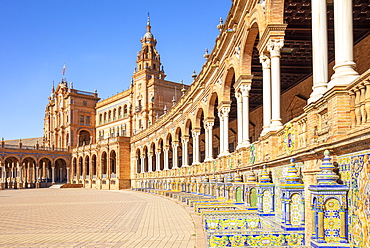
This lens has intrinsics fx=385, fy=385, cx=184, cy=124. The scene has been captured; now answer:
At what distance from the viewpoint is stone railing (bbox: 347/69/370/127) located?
15.9 feet

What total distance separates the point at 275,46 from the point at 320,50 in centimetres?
337

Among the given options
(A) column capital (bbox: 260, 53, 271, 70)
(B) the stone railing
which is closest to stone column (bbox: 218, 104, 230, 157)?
(A) column capital (bbox: 260, 53, 271, 70)

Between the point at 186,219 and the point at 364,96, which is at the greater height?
the point at 364,96

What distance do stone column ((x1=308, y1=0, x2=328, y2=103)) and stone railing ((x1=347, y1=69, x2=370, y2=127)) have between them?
156 cm

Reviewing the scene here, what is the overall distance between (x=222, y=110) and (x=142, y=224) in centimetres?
759

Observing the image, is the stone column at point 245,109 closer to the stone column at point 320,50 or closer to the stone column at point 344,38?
the stone column at point 320,50

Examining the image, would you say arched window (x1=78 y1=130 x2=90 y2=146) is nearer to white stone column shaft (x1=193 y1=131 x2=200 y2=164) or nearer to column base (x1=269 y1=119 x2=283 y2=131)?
white stone column shaft (x1=193 y1=131 x2=200 y2=164)

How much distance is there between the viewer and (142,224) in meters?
13.1

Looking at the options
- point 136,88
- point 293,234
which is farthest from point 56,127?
point 293,234

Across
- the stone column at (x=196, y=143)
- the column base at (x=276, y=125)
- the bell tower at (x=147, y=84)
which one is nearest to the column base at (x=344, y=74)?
the column base at (x=276, y=125)

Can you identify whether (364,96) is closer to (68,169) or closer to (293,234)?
(293,234)

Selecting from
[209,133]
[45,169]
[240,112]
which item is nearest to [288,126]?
[240,112]

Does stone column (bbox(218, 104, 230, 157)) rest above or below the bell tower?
below

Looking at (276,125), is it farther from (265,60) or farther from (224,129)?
(224,129)
